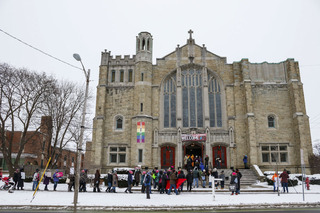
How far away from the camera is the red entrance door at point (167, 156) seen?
27953 mm

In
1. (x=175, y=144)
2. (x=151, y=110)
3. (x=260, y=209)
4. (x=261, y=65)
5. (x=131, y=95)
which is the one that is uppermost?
(x=261, y=65)

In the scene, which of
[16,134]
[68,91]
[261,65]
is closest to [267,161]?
[261,65]

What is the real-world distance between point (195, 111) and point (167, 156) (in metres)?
6.01

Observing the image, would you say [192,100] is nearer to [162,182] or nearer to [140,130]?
[140,130]

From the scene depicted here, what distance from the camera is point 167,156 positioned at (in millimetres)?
28141

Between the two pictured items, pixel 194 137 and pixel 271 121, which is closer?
pixel 194 137

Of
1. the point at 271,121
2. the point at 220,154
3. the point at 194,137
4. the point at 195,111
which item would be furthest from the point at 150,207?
the point at 271,121

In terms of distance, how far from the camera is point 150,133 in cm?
2788

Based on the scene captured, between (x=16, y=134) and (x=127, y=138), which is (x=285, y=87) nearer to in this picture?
(x=127, y=138)

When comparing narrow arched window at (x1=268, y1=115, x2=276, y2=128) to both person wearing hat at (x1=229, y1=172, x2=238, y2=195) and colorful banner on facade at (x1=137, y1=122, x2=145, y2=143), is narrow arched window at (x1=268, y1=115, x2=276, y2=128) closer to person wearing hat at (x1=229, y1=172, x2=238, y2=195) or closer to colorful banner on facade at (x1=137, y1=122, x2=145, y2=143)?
colorful banner on facade at (x1=137, y1=122, x2=145, y2=143)

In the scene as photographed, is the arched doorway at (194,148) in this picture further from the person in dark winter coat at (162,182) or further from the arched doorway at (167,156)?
the person in dark winter coat at (162,182)

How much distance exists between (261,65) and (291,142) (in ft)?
30.7

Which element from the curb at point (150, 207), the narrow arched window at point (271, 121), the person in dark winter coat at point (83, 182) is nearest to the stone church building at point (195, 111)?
the narrow arched window at point (271, 121)

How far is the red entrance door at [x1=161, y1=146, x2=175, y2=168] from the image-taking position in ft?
91.7
